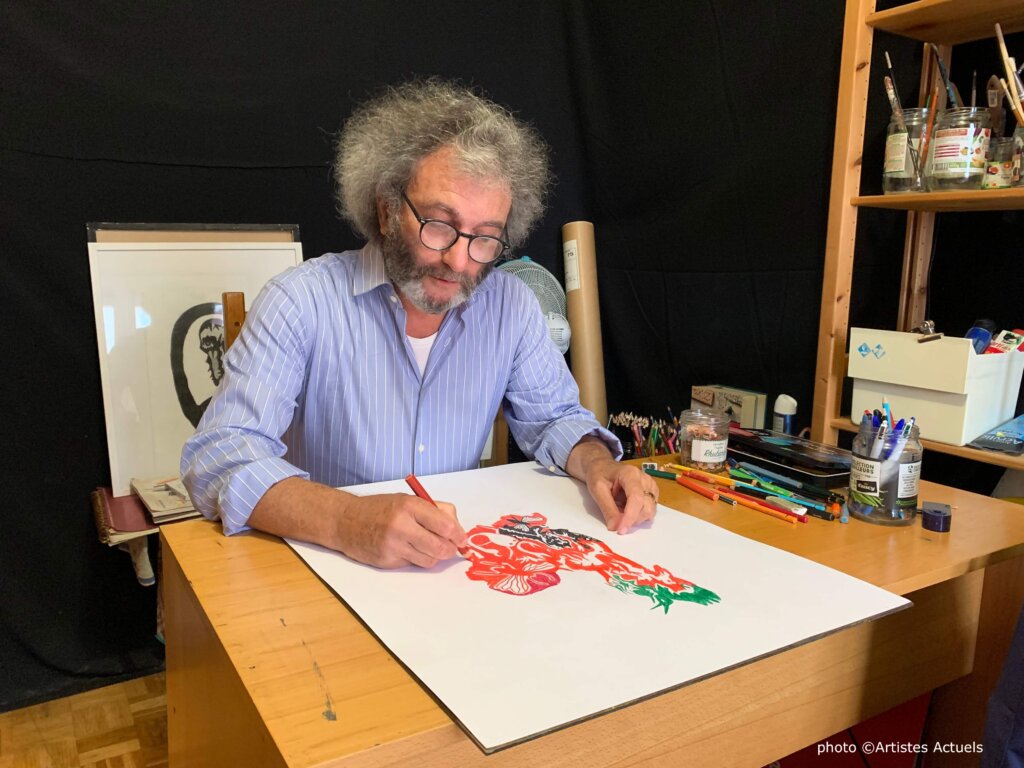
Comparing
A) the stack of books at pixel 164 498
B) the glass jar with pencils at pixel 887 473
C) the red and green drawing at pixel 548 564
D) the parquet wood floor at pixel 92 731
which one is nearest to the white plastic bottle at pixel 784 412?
the glass jar with pencils at pixel 887 473

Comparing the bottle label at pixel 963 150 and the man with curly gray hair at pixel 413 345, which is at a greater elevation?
the bottle label at pixel 963 150

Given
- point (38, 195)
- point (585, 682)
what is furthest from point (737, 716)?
point (38, 195)

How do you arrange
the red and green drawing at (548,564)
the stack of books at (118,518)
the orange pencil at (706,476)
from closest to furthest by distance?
the red and green drawing at (548,564), the orange pencil at (706,476), the stack of books at (118,518)

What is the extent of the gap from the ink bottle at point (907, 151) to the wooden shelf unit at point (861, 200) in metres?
0.04

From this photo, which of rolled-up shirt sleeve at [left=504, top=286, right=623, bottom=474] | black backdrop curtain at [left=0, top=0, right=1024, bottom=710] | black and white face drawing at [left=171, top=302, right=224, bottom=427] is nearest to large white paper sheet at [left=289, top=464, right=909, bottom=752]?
rolled-up shirt sleeve at [left=504, top=286, right=623, bottom=474]

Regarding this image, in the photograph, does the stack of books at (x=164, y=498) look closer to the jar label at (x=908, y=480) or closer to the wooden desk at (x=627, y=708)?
the wooden desk at (x=627, y=708)

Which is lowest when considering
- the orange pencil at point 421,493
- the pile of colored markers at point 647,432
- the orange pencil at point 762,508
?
the pile of colored markers at point 647,432

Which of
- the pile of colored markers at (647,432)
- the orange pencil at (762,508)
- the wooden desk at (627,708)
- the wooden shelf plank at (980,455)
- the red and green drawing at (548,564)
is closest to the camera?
the wooden desk at (627,708)

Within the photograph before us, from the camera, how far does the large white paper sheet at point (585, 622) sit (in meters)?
0.61

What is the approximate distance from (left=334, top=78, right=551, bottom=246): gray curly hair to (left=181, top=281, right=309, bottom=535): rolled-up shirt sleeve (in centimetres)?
25

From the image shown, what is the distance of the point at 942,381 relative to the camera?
1.36 m

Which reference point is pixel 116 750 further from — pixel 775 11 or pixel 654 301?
pixel 775 11

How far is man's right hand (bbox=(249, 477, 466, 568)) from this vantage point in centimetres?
85

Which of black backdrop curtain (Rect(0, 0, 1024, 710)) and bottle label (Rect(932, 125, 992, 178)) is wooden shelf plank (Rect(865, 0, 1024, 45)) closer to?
black backdrop curtain (Rect(0, 0, 1024, 710))
